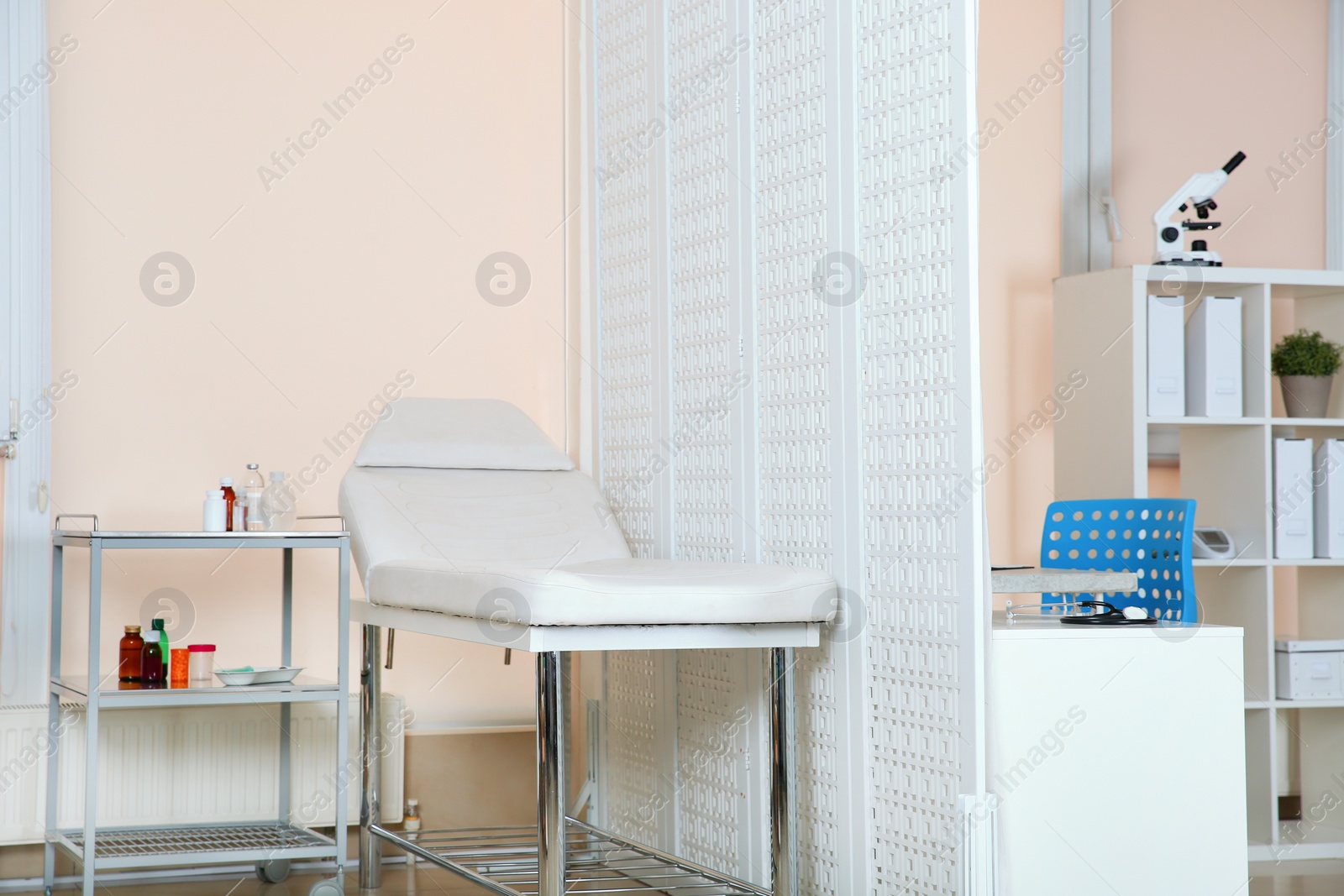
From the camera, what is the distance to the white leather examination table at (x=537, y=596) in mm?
2037

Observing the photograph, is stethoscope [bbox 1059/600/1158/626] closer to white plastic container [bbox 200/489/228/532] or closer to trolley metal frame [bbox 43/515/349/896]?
trolley metal frame [bbox 43/515/349/896]

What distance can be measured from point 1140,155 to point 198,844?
11.3 feet

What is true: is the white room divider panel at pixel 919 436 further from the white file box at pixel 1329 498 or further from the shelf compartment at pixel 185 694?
the white file box at pixel 1329 498

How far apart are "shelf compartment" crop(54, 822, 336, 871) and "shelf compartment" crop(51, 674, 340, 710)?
31 cm

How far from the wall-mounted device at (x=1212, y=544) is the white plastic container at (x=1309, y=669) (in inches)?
11.8

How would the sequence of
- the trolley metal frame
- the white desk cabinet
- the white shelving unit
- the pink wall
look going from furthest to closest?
the pink wall
the white shelving unit
the trolley metal frame
the white desk cabinet

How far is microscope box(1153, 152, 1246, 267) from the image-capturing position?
3.62 metres

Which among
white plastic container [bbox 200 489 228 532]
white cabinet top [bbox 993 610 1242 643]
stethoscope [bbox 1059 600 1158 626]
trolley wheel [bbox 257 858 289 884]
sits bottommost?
trolley wheel [bbox 257 858 289 884]

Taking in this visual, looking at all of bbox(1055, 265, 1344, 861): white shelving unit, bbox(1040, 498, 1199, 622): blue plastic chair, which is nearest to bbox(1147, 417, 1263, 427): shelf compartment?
bbox(1055, 265, 1344, 861): white shelving unit

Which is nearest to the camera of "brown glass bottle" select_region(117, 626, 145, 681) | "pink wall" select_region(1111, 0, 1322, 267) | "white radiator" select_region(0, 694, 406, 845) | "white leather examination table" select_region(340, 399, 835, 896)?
"white leather examination table" select_region(340, 399, 835, 896)

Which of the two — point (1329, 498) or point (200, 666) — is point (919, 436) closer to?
point (200, 666)

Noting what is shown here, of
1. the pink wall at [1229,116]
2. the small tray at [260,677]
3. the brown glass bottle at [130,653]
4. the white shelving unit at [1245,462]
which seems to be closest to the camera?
the small tray at [260,677]

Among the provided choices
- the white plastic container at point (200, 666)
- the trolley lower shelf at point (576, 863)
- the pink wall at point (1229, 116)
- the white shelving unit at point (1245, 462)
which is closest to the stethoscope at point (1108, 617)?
the trolley lower shelf at point (576, 863)

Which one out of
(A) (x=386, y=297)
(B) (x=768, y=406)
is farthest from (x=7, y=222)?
(B) (x=768, y=406)
